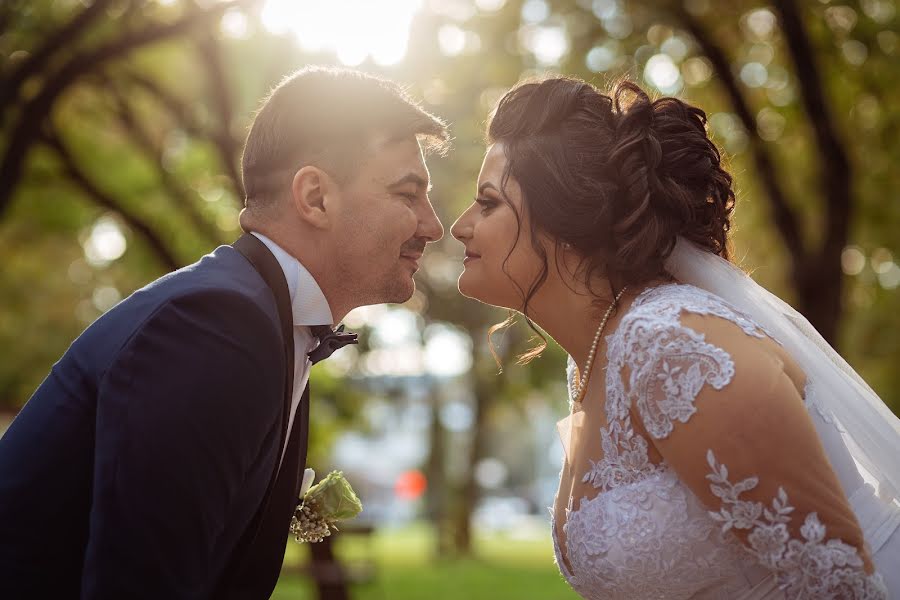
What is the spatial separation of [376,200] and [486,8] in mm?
10387

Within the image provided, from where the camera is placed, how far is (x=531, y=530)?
5962 centimetres

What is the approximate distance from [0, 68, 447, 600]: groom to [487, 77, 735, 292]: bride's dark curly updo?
536 mm

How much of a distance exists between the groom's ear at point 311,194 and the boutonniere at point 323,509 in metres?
1.04

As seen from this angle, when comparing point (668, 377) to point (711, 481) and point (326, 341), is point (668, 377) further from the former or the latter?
point (326, 341)

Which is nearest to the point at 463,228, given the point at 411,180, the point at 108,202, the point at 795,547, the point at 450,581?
the point at 411,180

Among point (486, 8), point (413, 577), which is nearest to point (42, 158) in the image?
point (486, 8)

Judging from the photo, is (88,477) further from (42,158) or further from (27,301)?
(27,301)

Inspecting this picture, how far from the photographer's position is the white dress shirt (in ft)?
10.7

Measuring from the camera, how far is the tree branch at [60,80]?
32.5 ft

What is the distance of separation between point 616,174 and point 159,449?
204cm

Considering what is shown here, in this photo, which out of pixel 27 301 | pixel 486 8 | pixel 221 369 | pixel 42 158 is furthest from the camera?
pixel 27 301

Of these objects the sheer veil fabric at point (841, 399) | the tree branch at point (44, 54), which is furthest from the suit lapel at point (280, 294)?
the tree branch at point (44, 54)

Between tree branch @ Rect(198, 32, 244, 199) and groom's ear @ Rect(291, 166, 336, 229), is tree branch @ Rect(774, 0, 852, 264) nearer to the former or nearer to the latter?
tree branch @ Rect(198, 32, 244, 199)

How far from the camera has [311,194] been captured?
3293 mm
